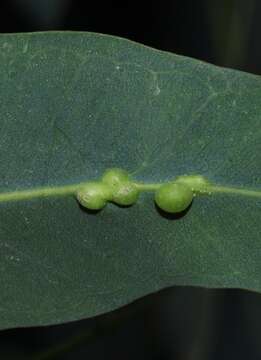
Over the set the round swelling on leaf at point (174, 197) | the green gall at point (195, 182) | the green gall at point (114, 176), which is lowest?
the round swelling on leaf at point (174, 197)

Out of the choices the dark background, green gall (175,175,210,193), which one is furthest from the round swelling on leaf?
the dark background

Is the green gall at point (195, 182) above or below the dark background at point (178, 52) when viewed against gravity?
below

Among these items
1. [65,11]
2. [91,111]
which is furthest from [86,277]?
[65,11]

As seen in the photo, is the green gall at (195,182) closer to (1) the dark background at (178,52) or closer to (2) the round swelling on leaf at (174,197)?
(2) the round swelling on leaf at (174,197)

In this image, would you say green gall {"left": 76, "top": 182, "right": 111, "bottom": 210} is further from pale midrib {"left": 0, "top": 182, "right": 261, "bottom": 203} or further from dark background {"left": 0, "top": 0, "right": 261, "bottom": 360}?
dark background {"left": 0, "top": 0, "right": 261, "bottom": 360}

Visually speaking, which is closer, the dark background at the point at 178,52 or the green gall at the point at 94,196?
the green gall at the point at 94,196

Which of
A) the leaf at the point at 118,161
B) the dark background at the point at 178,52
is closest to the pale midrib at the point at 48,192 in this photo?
the leaf at the point at 118,161

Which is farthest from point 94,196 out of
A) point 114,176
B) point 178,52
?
point 178,52
